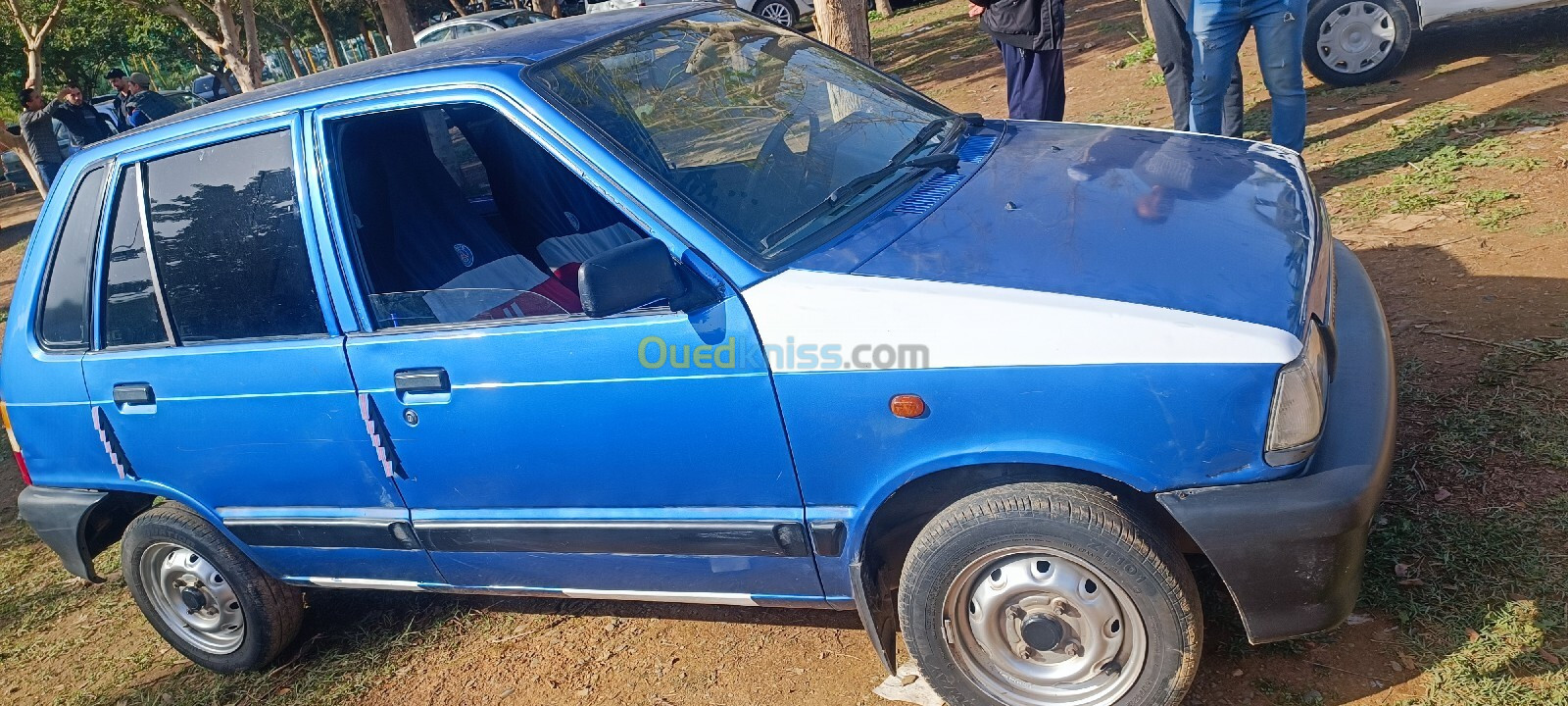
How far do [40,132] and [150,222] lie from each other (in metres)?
12.4

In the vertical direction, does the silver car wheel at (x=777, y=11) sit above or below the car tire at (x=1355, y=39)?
below

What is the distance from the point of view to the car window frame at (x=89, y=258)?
3.45 m

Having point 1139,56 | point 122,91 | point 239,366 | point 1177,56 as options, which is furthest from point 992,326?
point 122,91

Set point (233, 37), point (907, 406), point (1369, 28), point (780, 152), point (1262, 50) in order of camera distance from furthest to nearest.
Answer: point (233, 37)
point (1369, 28)
point (1262, 50)
point (780, 152)
point (907, 406)

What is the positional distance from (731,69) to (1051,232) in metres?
1.22

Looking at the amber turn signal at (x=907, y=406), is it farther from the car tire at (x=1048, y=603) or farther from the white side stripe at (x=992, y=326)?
the car tire at (x=1048, y=603)

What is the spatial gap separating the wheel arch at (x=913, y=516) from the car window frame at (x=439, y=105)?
0.66m

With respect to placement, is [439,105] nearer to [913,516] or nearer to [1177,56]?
[913,516]

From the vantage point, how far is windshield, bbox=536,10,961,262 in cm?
281

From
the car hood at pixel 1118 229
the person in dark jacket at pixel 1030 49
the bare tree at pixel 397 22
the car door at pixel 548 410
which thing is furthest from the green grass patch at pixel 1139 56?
the bare tree at pixel 397 22

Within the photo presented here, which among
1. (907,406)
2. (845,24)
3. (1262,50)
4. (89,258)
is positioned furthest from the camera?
(845,24)

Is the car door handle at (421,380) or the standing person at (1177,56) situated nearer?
the car door handle at (421,380)

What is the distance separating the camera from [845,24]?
746cm

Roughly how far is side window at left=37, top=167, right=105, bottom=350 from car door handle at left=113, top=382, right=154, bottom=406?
0.22 meters
